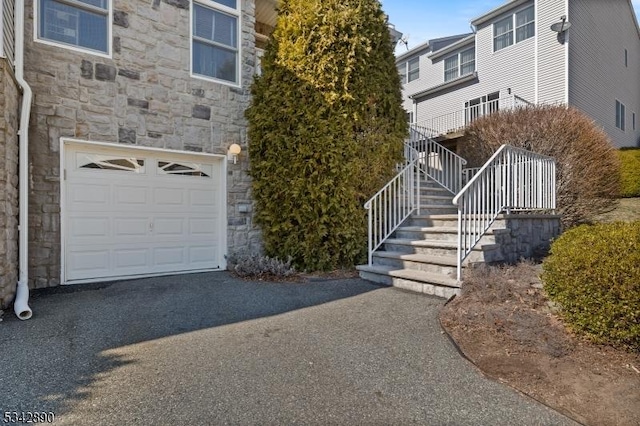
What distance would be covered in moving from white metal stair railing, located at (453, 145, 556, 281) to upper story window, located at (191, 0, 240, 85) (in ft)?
15.1

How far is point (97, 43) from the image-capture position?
5602mm

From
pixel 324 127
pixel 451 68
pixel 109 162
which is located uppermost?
pixel 451 68

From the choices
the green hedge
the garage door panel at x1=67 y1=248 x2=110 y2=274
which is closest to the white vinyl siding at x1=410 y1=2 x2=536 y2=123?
the green hedge

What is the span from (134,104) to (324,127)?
2965 millimetres

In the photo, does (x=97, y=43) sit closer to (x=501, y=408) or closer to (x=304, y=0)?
(x=304, y=0)

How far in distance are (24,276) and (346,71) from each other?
521 centimetres

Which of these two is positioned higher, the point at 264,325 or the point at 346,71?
the point at 346,71

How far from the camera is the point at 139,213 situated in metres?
5.93

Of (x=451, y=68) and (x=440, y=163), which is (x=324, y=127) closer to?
(x=440, y=163)

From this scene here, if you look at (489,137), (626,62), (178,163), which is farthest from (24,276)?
(626,62)

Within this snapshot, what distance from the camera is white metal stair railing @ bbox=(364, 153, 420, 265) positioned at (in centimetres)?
613

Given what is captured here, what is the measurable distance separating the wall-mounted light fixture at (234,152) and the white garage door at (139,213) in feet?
0.82

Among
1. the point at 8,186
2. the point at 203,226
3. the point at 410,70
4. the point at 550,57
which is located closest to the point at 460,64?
the point at 410,70

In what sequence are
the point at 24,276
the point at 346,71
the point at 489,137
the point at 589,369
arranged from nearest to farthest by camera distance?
the point at 589,369 → the point at 24,276 → the point at 346,71 → the point at 489,137
